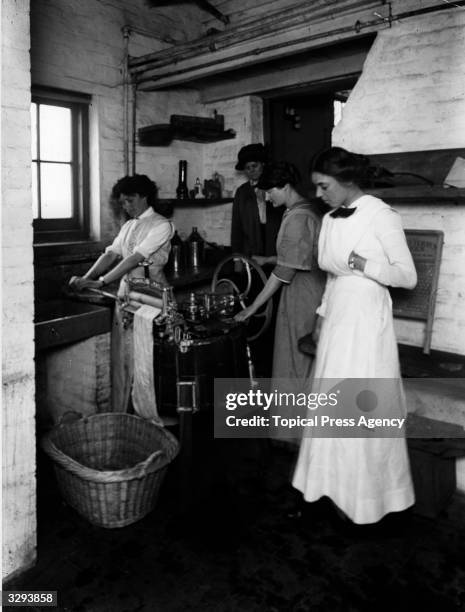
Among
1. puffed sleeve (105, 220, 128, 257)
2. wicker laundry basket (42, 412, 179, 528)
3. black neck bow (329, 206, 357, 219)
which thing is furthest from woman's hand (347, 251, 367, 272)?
puffed sleeve (105, 220, 128, 257)

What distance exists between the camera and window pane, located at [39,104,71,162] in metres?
4.99

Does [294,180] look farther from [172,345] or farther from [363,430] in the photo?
[363,430]

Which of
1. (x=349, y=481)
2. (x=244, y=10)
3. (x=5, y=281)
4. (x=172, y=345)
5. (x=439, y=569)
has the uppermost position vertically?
(x=244, y=10)

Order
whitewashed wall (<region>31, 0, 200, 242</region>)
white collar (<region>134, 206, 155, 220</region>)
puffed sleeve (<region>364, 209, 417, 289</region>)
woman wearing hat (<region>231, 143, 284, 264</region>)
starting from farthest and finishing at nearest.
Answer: woman wearing hat (<region>231, 143, 284, 264</region>), whitewashed wall (<region>31, 0, 200, 242</region>), white collar (<region>134, 206, 155, 220</region>), puffed sleeve (<region>364, 209, 417, 289</region>)

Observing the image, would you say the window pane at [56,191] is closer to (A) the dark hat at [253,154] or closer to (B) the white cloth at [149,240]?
(B) the white cloth at [149,240]

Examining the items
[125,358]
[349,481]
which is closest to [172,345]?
[125,358]

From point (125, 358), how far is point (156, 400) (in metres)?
0.51

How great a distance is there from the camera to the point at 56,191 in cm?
513

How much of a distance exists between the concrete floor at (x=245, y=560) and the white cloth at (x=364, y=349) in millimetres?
222

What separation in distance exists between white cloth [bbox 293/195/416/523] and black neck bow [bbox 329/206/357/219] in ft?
0.06

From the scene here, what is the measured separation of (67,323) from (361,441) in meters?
1.92

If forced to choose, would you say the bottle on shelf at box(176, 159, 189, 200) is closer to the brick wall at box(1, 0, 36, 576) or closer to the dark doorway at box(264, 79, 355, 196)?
the dark doorway at box(264, 79, 355, 196)

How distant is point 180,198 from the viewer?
609cm

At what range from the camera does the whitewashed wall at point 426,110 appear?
3562 mm
